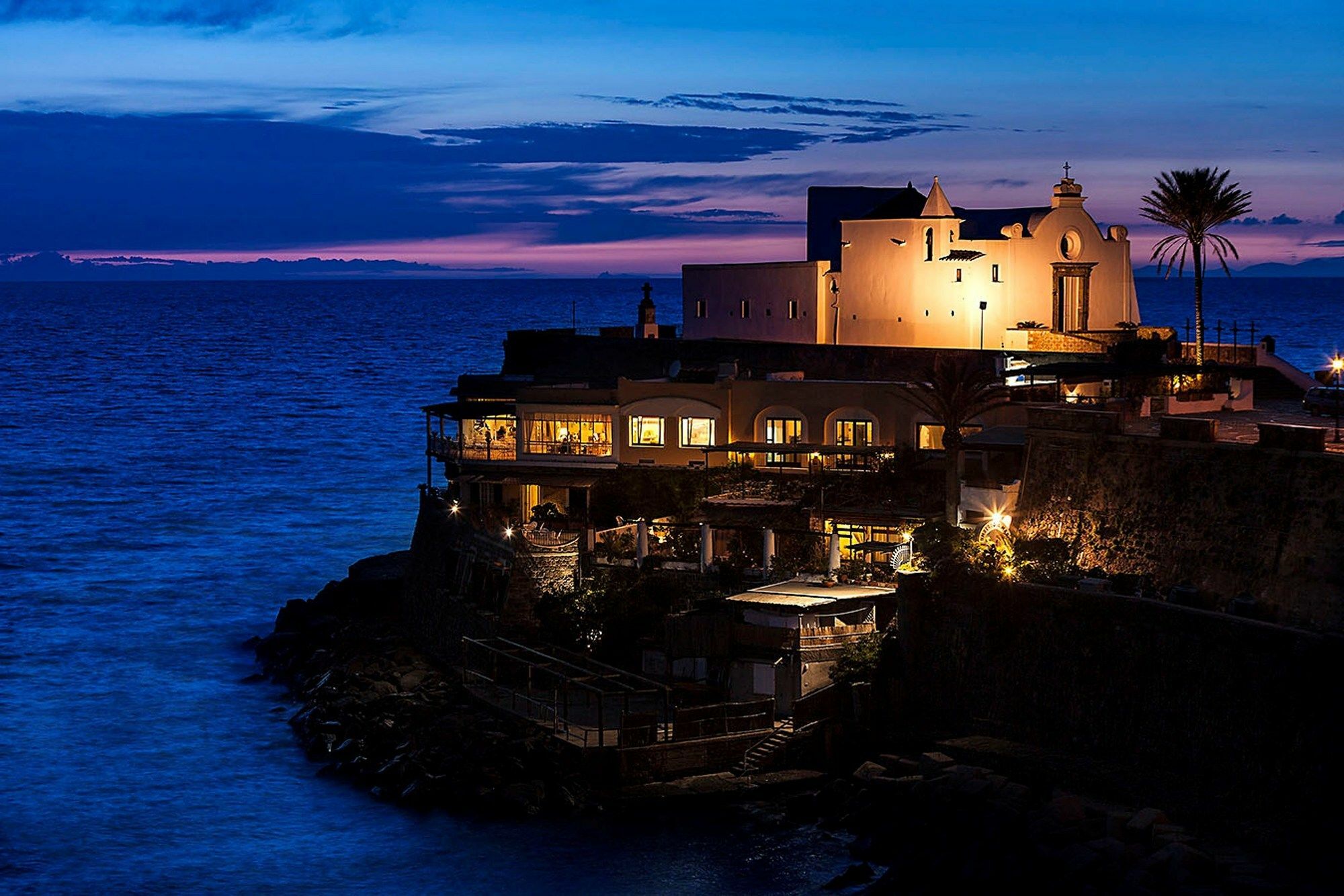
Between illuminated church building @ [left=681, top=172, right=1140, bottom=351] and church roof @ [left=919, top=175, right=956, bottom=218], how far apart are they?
0.03m

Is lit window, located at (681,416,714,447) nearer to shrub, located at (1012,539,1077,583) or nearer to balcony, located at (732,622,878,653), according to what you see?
balcony, located at (732,622,878,653)

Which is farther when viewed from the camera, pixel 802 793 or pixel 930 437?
pixel 930 437

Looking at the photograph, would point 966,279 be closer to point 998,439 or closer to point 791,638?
point 998,439

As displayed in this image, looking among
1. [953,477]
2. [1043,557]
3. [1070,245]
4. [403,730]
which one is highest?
[1070,245]

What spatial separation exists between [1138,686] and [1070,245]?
3215 cm

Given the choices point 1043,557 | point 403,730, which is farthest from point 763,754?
point 403,730

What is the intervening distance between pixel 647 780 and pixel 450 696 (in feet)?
27.3

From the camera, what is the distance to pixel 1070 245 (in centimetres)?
6588

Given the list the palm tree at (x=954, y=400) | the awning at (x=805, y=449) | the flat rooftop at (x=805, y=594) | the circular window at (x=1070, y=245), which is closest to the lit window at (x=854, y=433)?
the awning at (x=805, y=449)

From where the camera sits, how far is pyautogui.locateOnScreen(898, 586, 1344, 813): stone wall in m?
33.2

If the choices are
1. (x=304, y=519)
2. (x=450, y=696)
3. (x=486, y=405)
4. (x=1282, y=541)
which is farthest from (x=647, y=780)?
(x=304, y=519)

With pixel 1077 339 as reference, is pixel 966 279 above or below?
above

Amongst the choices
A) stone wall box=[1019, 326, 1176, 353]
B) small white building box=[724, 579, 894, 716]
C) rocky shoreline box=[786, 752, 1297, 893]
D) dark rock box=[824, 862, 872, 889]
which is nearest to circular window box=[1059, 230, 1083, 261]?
stone wall box=[1019, 326, 1176, 353]

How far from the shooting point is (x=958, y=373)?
50844 mm
